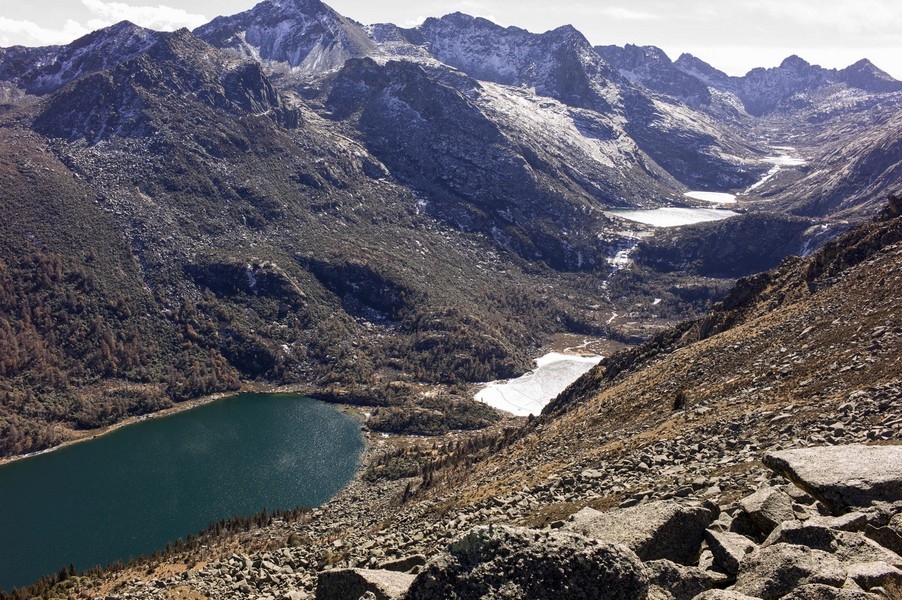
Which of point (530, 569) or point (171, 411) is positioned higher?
point (530, 569)

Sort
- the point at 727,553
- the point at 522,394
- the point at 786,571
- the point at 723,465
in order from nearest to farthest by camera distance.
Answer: the point at 786,571
the point at 727,553
the point at 723,465
the point at 522,394

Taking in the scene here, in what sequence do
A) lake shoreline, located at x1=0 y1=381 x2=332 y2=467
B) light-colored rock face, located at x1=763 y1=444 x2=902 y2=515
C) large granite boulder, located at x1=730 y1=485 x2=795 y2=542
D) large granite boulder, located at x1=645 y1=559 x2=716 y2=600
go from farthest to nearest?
1. lake shoreline, located at x1=0 y1=381 x2=332 y2=467
2. large granite boulder, located at x1=730 y1=485 x2=795 y2=542
3. light-colored rock face, located at x1=763 y1=444 x2=902 y2=515
4. large granite boulder, located at x1=645 y1=559 x2=716 y2=600

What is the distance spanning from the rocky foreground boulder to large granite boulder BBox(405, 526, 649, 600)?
1.0 inches

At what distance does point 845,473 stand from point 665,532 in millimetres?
5867

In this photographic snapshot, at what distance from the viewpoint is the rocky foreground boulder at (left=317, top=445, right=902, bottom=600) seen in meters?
14.5

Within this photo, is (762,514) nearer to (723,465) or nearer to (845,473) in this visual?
(845,473)

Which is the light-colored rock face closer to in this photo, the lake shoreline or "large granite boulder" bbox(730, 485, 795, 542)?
"large granite boulder" bbox(730, 485, 795, 542)

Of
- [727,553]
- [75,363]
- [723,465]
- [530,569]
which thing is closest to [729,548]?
[727,553]

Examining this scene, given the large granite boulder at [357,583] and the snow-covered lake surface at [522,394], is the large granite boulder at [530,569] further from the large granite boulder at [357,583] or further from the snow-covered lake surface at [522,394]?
the snow-covered lake surface at [522,394]

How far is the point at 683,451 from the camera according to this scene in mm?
36000

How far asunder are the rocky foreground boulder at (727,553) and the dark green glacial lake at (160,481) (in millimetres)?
95198

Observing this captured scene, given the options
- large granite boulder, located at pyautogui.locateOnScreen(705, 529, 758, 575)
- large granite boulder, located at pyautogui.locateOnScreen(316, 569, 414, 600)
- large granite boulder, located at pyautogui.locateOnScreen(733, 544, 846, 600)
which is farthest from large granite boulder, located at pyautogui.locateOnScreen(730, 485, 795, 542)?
large granite boulder, located at pyautogui.locateOnScreen(316, 569, 414, 600)

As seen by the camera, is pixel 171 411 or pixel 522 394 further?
pixel 522 394

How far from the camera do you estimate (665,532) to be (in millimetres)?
19969
